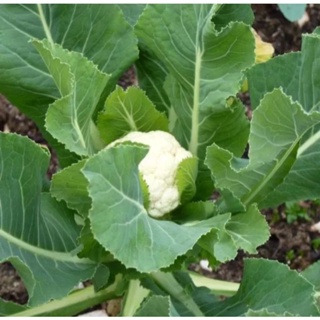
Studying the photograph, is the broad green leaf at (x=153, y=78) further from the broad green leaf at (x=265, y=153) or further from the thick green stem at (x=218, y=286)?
the thick green stem at (x=218, y=286)

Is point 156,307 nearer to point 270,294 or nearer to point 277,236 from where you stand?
point 270,294

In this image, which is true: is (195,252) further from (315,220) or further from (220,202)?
(315,220)

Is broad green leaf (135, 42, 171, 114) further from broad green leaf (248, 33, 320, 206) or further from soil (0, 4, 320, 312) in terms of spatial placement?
soil (0, 4, 320, 312)

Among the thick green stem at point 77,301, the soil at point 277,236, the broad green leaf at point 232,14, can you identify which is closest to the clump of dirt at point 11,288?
the soil at point 277,236

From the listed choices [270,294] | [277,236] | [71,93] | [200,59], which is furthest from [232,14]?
[277,236]

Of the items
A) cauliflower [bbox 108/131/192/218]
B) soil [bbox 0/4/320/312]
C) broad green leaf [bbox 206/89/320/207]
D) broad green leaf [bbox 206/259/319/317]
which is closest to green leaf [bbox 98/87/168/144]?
cauliflower [bbox 108/131/192/218]
